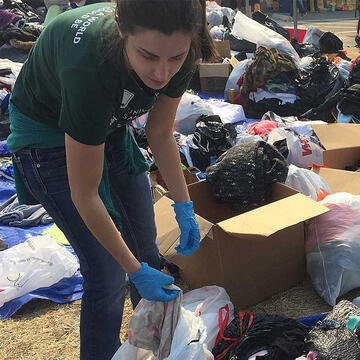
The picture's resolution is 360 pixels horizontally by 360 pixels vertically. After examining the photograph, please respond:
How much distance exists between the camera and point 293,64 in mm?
4328

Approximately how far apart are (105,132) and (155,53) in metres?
0.23

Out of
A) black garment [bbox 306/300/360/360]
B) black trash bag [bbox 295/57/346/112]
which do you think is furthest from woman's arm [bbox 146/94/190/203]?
black trash bag [bbox 295/57/346/112]

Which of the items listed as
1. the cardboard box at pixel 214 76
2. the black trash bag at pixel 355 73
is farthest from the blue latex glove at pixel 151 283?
the cardboard box at pixel 214 76

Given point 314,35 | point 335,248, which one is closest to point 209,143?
point 335,248

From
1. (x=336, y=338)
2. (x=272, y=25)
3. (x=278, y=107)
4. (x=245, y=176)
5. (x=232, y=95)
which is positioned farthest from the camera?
(x=272, y=25)

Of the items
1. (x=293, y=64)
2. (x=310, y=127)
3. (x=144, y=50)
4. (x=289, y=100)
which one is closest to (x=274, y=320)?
(x=144, y=50)

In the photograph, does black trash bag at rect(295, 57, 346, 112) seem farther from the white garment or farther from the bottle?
the bottle

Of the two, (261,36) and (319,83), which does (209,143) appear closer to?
(319,83)

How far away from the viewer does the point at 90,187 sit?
1.14m

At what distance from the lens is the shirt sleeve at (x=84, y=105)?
1.03 metres

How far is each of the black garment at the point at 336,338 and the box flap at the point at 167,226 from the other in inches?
21.8

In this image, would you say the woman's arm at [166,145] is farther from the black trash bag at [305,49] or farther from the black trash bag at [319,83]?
the black trash bag at [305,49]

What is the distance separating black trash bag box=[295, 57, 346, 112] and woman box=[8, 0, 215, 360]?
2.97 meters

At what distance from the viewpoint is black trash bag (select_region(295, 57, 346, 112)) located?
13.8 feet
